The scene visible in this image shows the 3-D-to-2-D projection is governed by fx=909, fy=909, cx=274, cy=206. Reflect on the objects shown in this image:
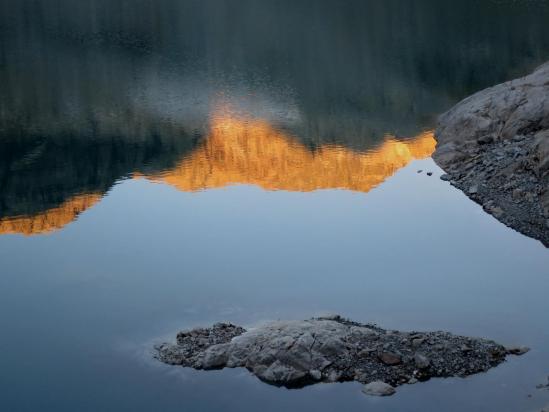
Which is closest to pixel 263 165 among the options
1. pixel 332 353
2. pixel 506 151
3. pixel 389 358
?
pixel 506 151

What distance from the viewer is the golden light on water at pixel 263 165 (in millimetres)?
35344

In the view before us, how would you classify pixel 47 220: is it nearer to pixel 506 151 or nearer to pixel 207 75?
pixel 506 151

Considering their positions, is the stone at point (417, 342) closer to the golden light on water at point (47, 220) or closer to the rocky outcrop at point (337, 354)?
the rocky outcrop at point (337, 354)

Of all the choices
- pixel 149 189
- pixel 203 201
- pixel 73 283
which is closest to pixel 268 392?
pixel 73 283

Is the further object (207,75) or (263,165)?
(207,75)

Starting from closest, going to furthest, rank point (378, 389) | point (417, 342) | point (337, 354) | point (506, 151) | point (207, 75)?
point (378, 389)
point (337, 354)
point (417, 342)
point (506, 151)
point (207, 75)

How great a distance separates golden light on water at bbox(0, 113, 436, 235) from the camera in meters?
35.3

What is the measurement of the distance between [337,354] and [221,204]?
49.8ft

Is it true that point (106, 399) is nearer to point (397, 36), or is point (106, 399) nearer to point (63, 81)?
point (63, 81)

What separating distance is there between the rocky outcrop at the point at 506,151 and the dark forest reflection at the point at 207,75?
5.63 metres

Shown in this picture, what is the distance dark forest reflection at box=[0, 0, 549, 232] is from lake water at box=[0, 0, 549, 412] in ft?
0.78

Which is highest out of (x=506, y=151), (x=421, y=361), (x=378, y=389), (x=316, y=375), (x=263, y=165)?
(x=506, y=151)

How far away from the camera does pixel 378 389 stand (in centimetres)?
1997

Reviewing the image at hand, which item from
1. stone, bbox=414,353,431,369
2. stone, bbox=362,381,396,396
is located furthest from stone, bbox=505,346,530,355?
stone, bbox=362,381,396,396
